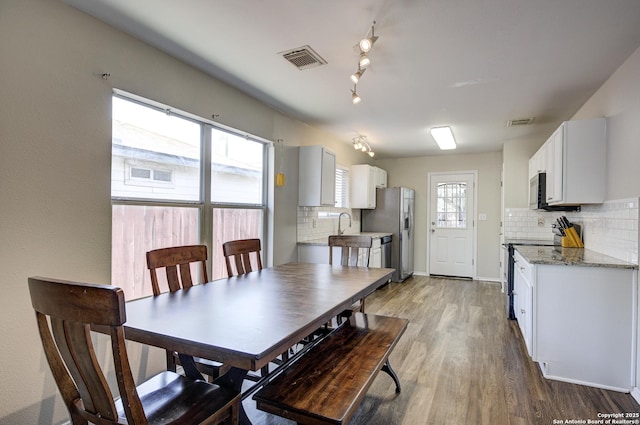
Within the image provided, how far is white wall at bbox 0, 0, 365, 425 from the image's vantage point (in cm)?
167

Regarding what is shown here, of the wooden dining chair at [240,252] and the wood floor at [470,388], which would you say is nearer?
the wood floor at [470,388]

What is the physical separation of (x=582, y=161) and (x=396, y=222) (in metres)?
3.37

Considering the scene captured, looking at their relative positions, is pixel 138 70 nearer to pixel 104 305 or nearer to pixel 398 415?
pixel 104 305

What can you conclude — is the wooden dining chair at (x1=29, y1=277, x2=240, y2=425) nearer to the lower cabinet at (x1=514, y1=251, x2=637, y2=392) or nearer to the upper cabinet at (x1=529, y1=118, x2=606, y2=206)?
the lower cabinet at (x1=514, y1=251, x2=637, y2=392)

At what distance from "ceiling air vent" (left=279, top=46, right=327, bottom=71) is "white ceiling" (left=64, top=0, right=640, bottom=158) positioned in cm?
6

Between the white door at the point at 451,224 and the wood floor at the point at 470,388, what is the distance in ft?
8.53

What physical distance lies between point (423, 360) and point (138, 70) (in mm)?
3148

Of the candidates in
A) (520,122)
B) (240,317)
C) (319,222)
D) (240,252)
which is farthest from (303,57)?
(520,122)

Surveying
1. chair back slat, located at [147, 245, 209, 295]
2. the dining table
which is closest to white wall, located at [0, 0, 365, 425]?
chair back slat, located at [147, 245, 209, 295]

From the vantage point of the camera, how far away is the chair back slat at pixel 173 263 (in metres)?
1.93

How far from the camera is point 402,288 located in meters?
5.56

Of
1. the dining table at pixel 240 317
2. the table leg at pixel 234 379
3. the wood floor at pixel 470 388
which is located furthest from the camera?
the wood floor at pixel 470 388

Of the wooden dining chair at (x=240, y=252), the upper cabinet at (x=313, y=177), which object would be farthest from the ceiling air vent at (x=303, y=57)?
the upper cabinet at (x=313, y=177)

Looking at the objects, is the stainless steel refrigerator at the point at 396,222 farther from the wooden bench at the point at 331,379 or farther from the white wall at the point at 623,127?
the wooden bench at the point at 331,379
